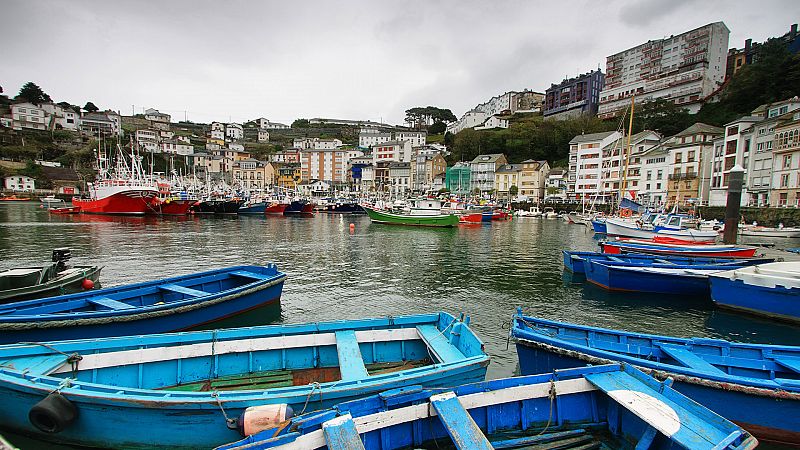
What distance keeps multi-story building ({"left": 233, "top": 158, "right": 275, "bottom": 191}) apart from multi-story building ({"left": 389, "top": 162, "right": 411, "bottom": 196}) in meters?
42.1

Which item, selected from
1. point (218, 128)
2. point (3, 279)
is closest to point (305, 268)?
point (3, 279)

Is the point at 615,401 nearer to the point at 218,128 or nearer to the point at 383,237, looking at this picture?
the point at 383,237

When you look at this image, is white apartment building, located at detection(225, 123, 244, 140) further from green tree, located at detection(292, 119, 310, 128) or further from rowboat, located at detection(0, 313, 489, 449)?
rowboat, located at detection(0, 313, 489, 449)

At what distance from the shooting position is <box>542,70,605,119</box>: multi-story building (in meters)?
122

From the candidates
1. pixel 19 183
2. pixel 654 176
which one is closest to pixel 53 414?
pixel 654 176

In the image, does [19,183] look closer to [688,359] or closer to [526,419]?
[526,419]

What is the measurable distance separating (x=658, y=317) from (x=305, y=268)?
17.7 meters

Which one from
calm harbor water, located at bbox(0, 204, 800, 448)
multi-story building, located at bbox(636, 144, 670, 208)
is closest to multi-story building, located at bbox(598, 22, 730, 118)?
multi-story building, located at bbox(636, 144, 670, 208)

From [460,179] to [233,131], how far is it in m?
114

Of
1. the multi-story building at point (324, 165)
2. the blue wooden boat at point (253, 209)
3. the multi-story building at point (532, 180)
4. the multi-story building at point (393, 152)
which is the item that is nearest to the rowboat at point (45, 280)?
the blue wooden boat at point (253, 209)

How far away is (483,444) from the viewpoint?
169 inches

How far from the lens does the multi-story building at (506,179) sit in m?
94.8

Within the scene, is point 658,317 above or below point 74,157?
below

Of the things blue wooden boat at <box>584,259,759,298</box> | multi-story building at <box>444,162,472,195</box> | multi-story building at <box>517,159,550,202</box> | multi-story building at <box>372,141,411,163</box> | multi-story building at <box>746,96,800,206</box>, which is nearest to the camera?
blue wooden boat at <box>584,259,759,298</box>
